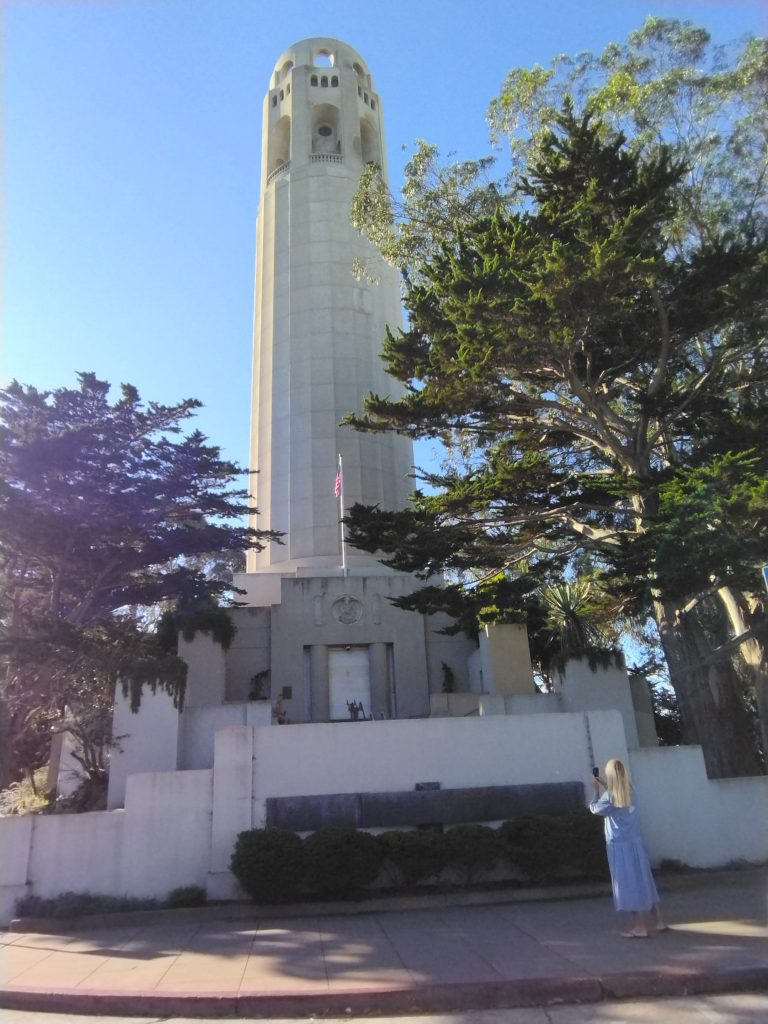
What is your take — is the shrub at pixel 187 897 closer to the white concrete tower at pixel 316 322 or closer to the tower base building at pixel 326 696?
the tower base building at pixel 326 696

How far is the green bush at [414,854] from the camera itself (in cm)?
1039

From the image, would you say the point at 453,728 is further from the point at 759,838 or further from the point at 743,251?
the point at 743,251

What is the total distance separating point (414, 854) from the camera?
34.2 ft

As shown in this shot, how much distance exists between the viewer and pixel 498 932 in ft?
27.1

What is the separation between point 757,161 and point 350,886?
2065cm

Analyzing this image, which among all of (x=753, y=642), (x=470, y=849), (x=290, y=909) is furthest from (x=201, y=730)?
(x=753, y=642)

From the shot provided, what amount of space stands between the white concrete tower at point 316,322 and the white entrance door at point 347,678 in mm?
3107

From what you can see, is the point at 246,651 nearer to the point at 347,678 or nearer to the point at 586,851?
the point at 347,678

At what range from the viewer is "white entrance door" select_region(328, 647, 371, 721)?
23.4m

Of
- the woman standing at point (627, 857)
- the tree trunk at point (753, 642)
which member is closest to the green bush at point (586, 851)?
the woman standing at point (627, 857)

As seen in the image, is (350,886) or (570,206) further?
(570,206)

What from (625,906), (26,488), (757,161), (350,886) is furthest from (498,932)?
(757,161)

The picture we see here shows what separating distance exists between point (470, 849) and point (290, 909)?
2.55 meters

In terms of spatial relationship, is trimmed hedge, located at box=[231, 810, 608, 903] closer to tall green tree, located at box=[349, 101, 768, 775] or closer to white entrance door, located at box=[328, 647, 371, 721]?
tall green tree, located at box=[349, 101, 768, 775]
